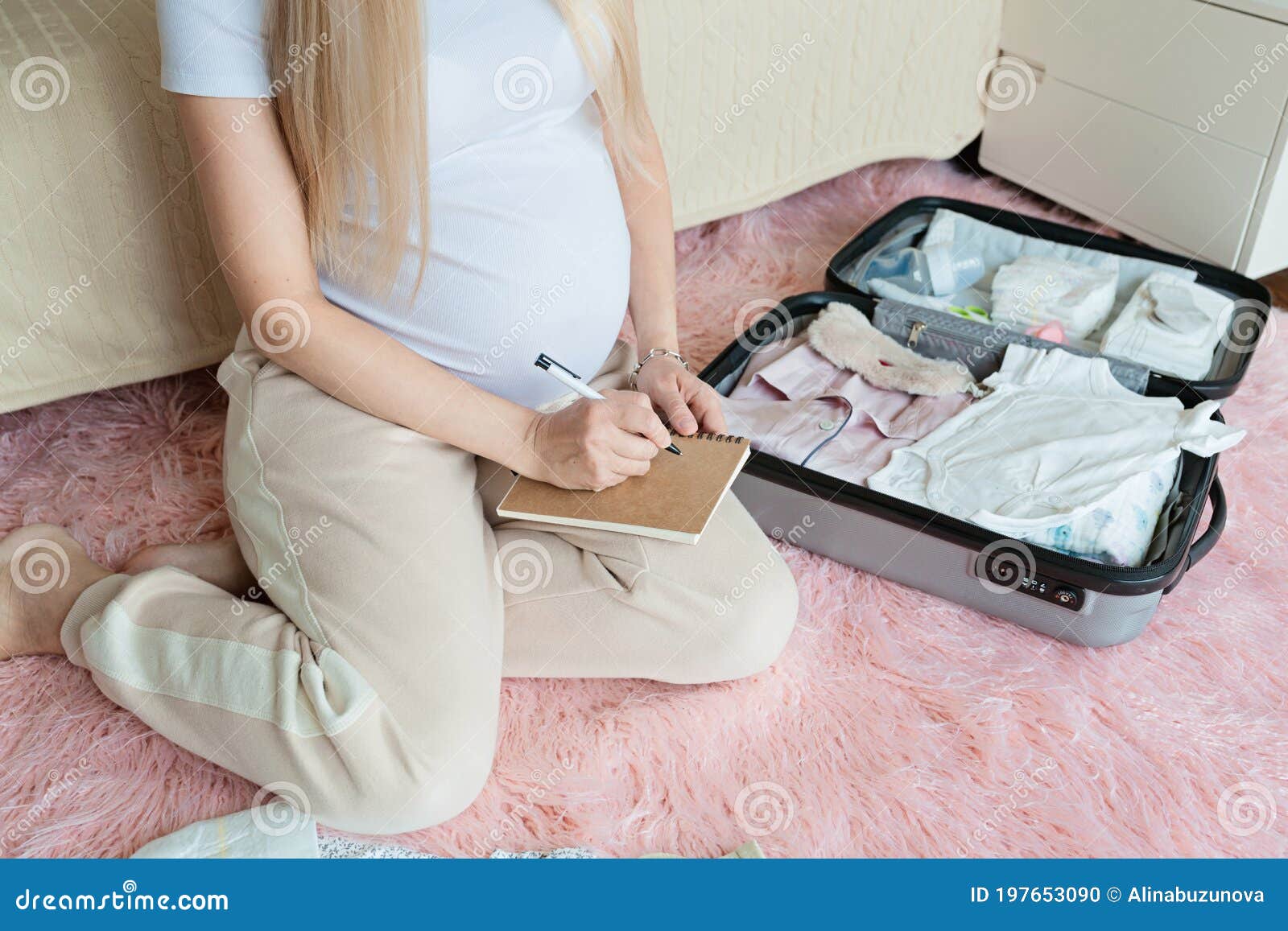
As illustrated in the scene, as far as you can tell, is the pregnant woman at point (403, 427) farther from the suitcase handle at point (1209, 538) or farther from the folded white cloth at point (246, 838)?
the suitcase handle at point (1209, 538)

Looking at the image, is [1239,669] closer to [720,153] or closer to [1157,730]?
[1157,730]

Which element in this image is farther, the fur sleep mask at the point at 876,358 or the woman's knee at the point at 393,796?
the fur sleep mask at the point at 876,358

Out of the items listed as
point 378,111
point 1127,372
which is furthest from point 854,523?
point 378,111

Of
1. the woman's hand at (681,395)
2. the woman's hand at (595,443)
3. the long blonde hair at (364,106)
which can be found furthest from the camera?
the woman's hand at (681,395)

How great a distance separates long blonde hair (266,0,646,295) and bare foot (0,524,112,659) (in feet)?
1.23

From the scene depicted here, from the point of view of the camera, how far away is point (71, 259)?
1128mm

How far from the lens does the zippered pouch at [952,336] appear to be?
1.32 meters

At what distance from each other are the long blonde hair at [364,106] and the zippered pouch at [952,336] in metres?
0.55

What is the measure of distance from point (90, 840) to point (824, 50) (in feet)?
4.20

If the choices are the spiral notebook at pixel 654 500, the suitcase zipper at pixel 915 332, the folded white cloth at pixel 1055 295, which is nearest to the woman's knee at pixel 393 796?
the spiral notebook at pixel 654 500

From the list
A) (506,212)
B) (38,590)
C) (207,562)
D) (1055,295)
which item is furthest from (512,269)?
(1055,295)

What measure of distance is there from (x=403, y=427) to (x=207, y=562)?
10.6 inches

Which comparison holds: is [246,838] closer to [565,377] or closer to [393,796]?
[393,796]

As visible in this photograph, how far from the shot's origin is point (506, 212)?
3.09ft
